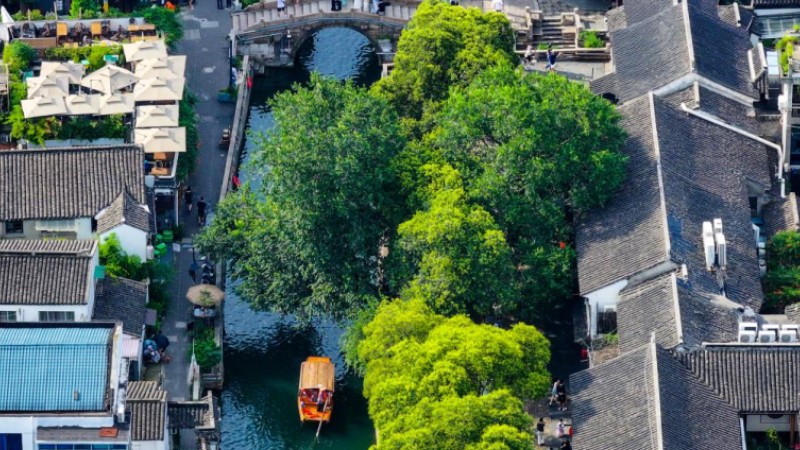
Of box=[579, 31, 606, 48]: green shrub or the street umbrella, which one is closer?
the street umbrella

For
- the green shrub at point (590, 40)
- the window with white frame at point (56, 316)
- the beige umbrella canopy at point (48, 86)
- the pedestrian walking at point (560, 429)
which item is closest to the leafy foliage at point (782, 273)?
the pedestrian walking at point (560, 429)

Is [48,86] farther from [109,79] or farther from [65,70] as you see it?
[109,79]

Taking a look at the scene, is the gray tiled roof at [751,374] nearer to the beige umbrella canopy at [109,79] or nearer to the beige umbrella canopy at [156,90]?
the beige umbrella canopy at [156,90]

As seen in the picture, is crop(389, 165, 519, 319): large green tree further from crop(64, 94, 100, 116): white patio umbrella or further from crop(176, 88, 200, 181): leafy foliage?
crop(64, 94, 100, 116): white patio umbrella

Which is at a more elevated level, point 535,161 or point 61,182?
point 535,161

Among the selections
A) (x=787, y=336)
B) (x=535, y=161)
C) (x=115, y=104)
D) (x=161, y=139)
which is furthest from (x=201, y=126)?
(x=787, y=336)

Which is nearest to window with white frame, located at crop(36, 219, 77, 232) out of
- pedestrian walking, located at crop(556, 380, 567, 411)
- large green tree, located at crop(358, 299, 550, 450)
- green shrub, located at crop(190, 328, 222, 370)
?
green shrub, located at crop(190, 328, 222, 370)
